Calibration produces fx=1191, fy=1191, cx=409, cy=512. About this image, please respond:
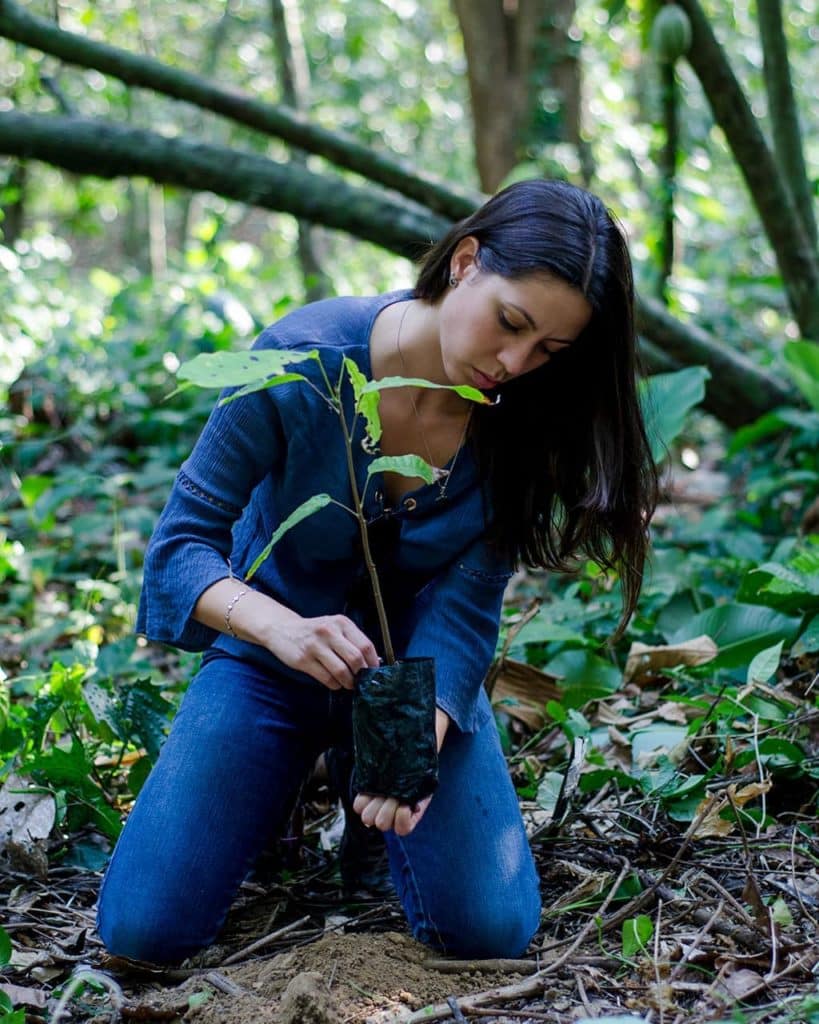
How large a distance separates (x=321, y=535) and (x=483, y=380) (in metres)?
0.38

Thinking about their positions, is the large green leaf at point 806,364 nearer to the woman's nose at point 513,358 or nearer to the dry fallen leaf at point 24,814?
the woman's nose at point 513,358

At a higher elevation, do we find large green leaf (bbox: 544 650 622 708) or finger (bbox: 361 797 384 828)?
finger (bbox: 361 797 384 828)

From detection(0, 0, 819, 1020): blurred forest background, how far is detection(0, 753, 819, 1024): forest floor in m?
0.03

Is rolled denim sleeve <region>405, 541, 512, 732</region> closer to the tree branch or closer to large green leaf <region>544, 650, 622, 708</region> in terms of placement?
large green leaf <region>544, 650, 622, 708</region>

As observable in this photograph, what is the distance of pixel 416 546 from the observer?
2.04 meters

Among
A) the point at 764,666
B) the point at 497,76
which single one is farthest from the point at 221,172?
the point at 764,666

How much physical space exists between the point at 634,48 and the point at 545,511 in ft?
27.8

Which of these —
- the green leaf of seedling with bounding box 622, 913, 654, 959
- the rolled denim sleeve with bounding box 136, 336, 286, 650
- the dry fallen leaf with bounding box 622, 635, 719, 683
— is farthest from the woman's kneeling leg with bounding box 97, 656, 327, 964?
the dry fallen leaf with bounding box 622, 635, 719, 683

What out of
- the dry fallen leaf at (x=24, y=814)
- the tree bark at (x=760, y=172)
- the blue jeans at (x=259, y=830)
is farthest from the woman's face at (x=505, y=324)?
the tree bark at (x=760, y=172)

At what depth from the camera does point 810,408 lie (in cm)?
432

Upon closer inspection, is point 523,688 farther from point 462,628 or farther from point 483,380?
point 483,380

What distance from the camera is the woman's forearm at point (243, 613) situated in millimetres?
1763

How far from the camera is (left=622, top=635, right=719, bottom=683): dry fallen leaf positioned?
2566mm

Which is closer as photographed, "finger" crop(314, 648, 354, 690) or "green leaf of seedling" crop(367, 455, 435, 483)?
"green leaf of seedling" crop(367, 455, 435, 483)
